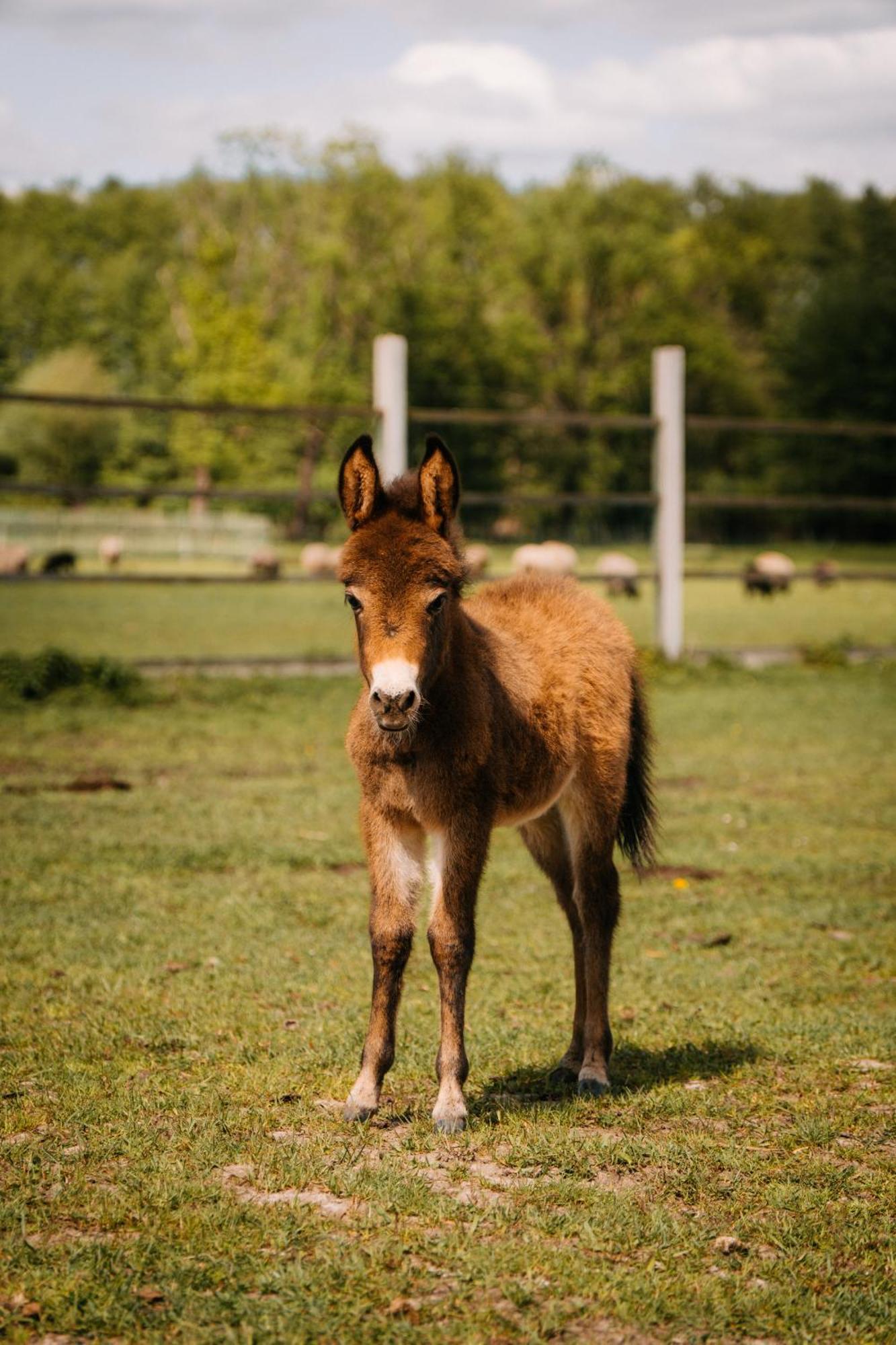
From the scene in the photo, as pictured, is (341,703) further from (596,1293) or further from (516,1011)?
(596,1293)

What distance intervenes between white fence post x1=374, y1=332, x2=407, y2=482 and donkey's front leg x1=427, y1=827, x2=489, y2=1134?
10484 mm

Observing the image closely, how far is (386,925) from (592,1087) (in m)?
0.92

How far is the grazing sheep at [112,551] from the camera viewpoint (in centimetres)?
3519

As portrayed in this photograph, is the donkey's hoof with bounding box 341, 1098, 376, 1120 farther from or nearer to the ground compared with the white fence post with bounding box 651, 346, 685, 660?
nearer to the ground

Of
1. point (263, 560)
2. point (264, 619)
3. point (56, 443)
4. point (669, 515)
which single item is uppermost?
point (56, 443)

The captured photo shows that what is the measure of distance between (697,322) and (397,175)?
15554mm

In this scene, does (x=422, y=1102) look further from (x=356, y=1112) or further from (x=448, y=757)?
(x=448, y=757)

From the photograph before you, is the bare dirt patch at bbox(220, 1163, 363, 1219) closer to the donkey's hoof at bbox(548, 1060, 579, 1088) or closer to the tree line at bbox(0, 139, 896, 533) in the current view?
the donkey's hoof at bbox(548, 1060, 579, 1088)

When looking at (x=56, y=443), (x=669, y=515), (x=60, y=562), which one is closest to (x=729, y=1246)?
(x=669, y=515)

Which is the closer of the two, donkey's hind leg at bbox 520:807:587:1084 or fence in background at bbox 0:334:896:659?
donkey's hind leg at bbox 520:807:587:1084

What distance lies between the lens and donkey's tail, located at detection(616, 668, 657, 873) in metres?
5.46

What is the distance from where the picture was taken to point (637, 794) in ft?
18.0

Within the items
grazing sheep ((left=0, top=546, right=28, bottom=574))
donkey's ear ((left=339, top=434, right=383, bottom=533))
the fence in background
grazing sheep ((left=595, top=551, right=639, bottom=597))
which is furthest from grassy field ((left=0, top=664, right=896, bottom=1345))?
grazing sheep ((left=595, top=551, right=639, bottom=597))

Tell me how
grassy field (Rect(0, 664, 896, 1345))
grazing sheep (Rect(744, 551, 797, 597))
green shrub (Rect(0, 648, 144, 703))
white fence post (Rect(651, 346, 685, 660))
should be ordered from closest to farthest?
grassy field (Rect(0, 664, 896, 1345))
green shrub (Rect(0, 648, 144, 703))
white fence post (Rect(651, 346, 685, 660))
grazing sheep (Rect(744, 551, 797, 597))
